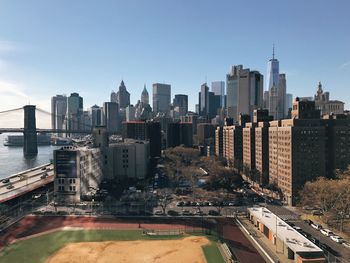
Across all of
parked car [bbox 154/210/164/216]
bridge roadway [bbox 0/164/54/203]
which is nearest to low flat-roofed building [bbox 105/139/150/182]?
bridge roadway [bbox 0/164/54/203]

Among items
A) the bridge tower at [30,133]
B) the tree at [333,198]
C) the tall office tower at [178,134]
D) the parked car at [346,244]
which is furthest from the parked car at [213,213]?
the bridge tower at [30,133]

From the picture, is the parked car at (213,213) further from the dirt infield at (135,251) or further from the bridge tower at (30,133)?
the bridge tower at (30,133)

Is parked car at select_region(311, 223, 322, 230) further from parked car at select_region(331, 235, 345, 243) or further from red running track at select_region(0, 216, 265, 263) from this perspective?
red running track at select_region(0, 216, 265, 263)

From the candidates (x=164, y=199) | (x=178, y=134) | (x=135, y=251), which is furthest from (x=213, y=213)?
(x=178, y=134)

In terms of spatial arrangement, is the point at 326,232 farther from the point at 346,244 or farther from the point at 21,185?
the point at 21,185

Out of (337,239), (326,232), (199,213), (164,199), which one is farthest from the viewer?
(164,199)

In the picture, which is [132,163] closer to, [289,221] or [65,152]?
[65,152]
